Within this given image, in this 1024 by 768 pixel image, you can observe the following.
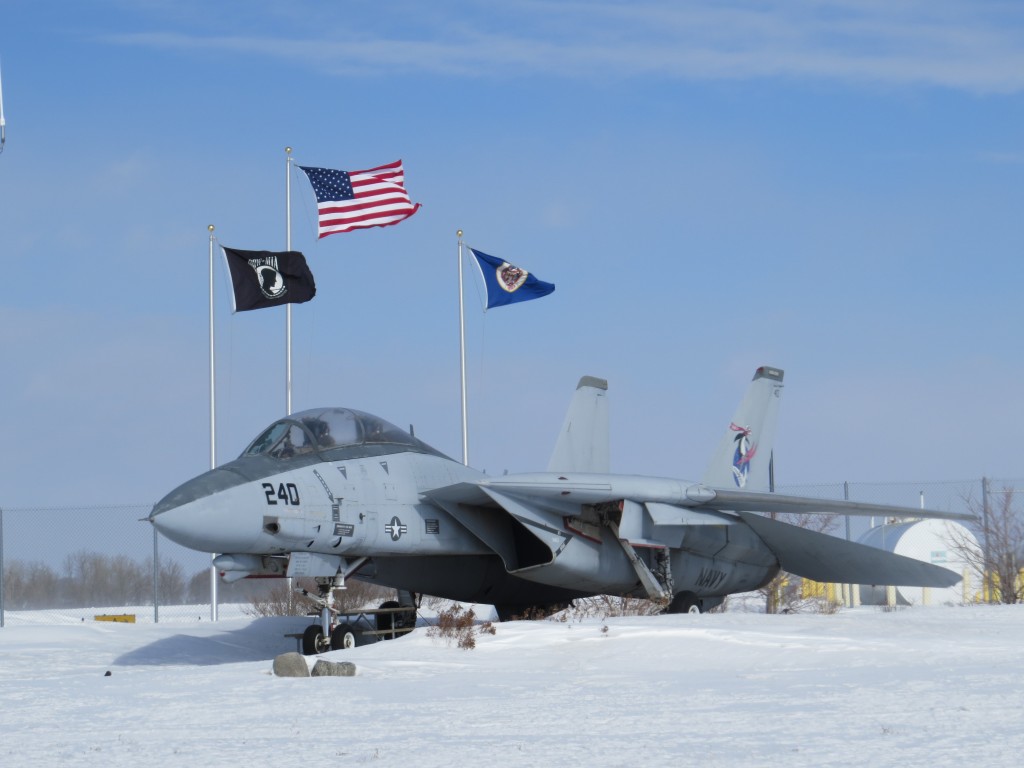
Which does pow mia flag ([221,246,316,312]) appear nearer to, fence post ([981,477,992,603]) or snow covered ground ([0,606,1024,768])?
snow covered ground ([0,606,1024,768])

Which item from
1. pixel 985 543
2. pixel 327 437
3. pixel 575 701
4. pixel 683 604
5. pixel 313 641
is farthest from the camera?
pixel 985 543

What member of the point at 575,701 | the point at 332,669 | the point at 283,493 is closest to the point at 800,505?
the point at 283,493

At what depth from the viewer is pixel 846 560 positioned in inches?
655

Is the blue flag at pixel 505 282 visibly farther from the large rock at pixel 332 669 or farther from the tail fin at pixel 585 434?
the large rock at pixel 332 669

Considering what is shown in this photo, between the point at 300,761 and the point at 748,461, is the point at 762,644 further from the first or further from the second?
the point at 748,461

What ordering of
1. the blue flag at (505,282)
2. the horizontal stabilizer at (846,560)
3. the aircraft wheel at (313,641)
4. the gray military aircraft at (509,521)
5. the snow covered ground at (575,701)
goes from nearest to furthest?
1. the snow covered ground at (575,701)
2. the gray military aircraft at (509,521)
3. the aircraft wheel at (313,641)
4. the horizontal stabilizer at (846,560)
5. the blue flag at (505,282)

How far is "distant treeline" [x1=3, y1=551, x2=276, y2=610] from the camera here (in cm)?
2495

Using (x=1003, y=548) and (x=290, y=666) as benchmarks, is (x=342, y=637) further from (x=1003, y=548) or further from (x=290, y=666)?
(x=1003, y=548)

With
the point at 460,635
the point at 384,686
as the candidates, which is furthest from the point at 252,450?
the point at 384,686

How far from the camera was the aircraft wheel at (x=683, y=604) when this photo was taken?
52.3 feet

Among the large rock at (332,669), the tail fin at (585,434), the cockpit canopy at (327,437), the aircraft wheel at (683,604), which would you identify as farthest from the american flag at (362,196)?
the large rock at (332,669)

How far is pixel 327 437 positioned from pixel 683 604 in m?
5.61

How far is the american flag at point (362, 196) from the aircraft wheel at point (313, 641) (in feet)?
35.7

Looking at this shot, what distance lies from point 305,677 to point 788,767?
17.6 ft
